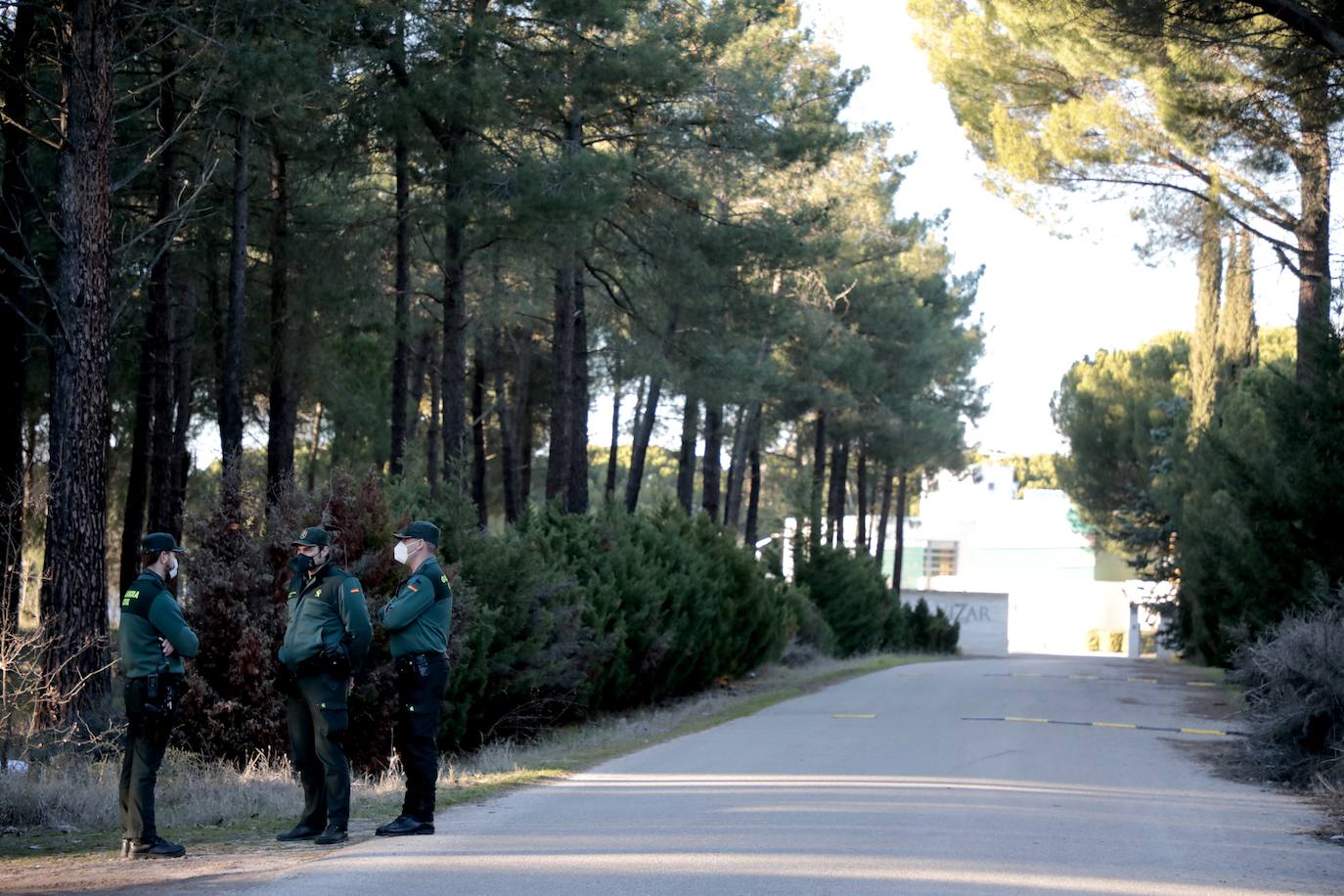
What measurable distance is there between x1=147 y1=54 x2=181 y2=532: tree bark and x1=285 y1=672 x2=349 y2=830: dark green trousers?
1159cm

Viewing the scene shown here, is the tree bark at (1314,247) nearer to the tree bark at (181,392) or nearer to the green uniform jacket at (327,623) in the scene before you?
the green uniform jacket at (327,623)

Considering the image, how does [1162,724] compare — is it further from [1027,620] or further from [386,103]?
[1027,620]

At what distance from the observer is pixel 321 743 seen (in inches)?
336

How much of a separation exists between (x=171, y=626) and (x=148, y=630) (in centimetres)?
16

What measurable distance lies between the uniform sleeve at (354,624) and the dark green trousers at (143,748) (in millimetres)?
1060

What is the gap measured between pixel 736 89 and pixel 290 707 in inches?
691

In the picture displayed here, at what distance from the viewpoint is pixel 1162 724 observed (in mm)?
18625

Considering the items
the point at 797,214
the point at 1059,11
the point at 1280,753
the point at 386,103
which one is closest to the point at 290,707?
the point at 1280,753

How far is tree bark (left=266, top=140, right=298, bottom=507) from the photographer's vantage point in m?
24.3

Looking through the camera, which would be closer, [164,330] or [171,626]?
[171,626]

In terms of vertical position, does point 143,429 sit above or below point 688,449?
below

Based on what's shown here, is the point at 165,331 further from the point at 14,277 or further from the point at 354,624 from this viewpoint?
the point at 354,624


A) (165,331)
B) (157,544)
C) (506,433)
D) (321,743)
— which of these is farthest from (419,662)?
(506,433)

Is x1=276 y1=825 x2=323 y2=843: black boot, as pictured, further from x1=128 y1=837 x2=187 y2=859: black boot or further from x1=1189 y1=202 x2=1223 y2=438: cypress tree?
x1=1189 y1=202 x2=1223 y2=438: cypress tree
